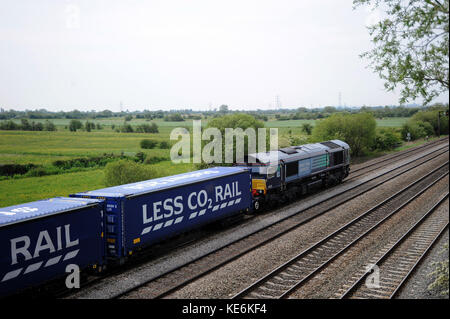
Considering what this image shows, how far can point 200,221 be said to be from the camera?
18.7 m

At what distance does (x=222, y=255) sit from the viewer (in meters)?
17.3

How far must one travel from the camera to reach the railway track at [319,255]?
13797mm

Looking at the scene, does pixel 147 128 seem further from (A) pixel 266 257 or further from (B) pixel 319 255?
(B) pixel 319 255

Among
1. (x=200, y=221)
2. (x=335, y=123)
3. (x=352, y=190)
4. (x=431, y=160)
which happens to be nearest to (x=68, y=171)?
(x=200, y=221)

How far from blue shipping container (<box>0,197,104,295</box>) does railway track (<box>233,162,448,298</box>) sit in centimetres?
568

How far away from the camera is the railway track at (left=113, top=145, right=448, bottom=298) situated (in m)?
13.9

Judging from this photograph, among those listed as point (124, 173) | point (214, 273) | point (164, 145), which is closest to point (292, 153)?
point (124, 173)

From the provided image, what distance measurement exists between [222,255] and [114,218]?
530cm

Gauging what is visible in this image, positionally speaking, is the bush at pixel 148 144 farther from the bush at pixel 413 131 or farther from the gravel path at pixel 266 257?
the bush at pixel 413 131

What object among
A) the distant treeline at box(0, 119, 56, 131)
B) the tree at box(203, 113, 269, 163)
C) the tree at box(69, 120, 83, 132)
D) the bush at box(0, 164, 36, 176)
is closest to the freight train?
the bush at box(0, 164, 36, 176)

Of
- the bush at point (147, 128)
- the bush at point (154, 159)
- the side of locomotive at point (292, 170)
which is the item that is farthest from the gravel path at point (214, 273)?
the bush at point (147, 128)

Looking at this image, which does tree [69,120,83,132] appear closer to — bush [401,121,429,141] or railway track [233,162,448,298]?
railway track [233,162,448,298]
